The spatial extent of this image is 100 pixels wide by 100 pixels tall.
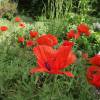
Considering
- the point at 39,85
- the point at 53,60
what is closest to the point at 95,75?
the point at 53,60

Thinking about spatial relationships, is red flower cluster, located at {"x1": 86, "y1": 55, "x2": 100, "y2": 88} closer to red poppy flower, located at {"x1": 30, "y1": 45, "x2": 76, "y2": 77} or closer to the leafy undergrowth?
red poppy flower, located at {"x1": 30, "y1": 45, "x2": 76, "y2": 77}

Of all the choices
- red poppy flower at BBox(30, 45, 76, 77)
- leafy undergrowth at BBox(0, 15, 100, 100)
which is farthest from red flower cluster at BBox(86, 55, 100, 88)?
leafy undergrowth at BBox(0, 15, 100, 100)

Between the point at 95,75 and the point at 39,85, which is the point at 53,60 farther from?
the point at 39,85

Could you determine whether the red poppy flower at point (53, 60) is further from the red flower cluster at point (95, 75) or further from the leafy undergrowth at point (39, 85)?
the leafy undergrowth at point (39, 85)

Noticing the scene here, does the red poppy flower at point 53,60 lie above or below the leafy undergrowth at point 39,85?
above

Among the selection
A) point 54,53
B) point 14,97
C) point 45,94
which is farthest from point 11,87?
point 54,53

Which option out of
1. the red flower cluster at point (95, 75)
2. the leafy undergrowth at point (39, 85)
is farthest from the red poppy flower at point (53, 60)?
the leafy undergrowth at point (39, 85)

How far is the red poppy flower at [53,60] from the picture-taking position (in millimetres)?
1510

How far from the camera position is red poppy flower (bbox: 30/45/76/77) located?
151 centimetres

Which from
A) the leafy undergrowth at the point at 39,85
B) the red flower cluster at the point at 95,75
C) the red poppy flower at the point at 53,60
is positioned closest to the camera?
the red poppy flower at the point at 53,60

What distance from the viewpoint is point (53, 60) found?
157 cm

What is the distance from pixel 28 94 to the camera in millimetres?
2340

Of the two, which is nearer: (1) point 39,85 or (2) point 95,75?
(2) point 95,75

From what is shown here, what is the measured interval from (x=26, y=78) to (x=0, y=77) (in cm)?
21
